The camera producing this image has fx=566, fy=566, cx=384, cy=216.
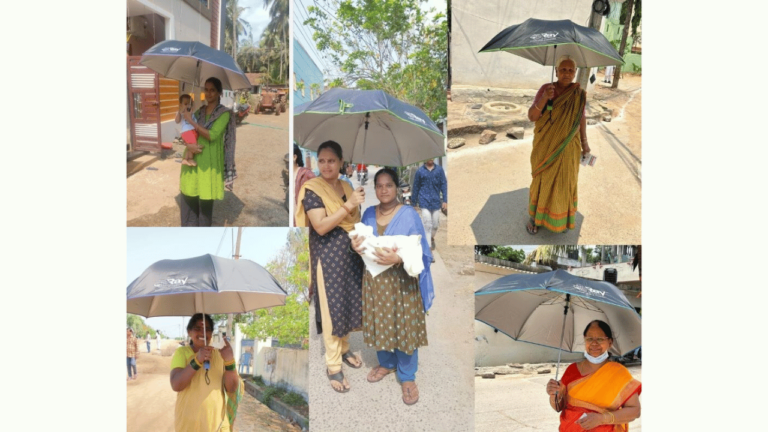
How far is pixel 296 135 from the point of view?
448cm

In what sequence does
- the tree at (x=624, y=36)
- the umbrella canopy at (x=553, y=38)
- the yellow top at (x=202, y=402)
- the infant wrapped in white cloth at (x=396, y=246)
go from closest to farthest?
the umbrella canopy at (x=553, y=38) → the yellow top at (x=202, y=402) → the infant wrapped in white cloth at (x=396, y=246) → the tree at (x=624, y=36)

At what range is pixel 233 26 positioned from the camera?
470 cm

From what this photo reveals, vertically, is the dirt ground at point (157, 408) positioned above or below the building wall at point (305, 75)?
below

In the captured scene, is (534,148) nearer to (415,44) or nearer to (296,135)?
(415,44)

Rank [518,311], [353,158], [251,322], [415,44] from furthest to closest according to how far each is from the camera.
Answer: [251,322]
[415,44]
[353,158]
[518,311]

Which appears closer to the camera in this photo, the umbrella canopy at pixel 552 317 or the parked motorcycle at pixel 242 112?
the umbrella canopy at pixel 552 317

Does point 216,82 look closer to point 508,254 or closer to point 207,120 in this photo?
point 207,120

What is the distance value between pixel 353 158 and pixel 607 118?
8.71 ft

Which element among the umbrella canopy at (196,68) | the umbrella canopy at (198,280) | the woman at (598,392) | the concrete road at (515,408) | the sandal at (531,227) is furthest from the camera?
the concrete road at (515,408)

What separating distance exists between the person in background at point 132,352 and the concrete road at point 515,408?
2.93 m

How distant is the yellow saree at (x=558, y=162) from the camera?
427 cm

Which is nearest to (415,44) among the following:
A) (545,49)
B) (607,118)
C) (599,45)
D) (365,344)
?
(545,49)

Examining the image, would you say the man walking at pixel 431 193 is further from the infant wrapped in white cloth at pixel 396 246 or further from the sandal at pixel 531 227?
the infant wrapped in white cloth at pixel 396 246

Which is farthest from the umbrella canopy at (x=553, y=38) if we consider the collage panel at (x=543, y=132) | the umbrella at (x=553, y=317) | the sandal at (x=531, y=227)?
the umbrella at (x=553, y=317)
